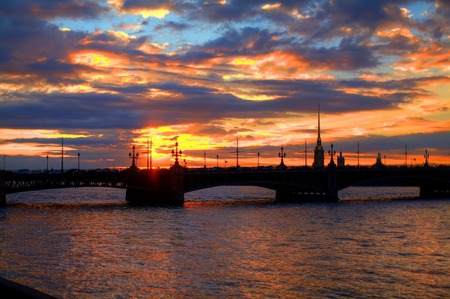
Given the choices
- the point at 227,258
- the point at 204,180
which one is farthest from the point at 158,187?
the point at 227,258

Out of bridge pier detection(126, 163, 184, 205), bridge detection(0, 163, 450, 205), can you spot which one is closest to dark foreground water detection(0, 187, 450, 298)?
bridge detection(0, 163, 450, 205)

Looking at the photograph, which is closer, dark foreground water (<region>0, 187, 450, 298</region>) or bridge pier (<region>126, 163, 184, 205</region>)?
dark foreground water (<region>0, 187, 450, 298</region>)

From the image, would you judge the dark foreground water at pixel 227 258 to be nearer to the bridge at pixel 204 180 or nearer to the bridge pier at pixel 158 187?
the bridge at pixel 204 180

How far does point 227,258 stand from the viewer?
49.6 metres

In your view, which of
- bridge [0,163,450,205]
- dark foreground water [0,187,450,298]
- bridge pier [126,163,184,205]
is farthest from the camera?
bridge pier [126,163,184,205]

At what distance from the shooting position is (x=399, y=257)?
167ft

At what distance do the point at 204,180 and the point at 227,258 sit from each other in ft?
288

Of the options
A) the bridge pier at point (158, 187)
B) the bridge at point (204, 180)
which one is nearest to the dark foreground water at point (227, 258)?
the bridge at point (204, 180)

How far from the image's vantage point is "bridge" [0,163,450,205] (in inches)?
4860

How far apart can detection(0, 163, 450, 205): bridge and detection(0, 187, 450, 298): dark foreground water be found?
38.4 metres

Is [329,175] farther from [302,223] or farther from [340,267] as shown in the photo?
[340,267]

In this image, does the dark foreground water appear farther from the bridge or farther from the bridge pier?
the bridge pier

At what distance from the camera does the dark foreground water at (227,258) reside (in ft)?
124

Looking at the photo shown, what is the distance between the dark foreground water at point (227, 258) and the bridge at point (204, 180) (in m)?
38.4
